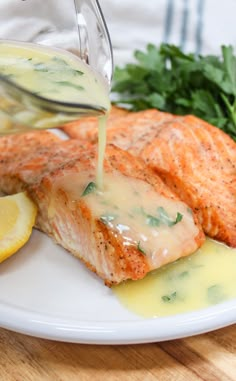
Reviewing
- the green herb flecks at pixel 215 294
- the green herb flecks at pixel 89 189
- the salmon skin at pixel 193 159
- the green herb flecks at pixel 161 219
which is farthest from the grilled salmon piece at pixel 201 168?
the green herb flecks at pixel 89 189

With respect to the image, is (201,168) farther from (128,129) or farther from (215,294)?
(215,294)

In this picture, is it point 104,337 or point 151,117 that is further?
point 151,117

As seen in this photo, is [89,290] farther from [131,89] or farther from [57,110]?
[131,89]

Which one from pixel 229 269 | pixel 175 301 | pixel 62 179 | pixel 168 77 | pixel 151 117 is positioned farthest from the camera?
pixel 168 77

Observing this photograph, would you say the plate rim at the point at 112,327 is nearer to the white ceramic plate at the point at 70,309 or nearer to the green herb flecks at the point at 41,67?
the white ceramic plate at the point at 70,309

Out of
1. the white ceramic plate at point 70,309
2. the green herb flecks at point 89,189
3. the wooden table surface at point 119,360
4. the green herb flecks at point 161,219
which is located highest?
the green herb flecks at point 89,189

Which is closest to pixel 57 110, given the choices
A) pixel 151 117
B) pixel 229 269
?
pixel 229 269
